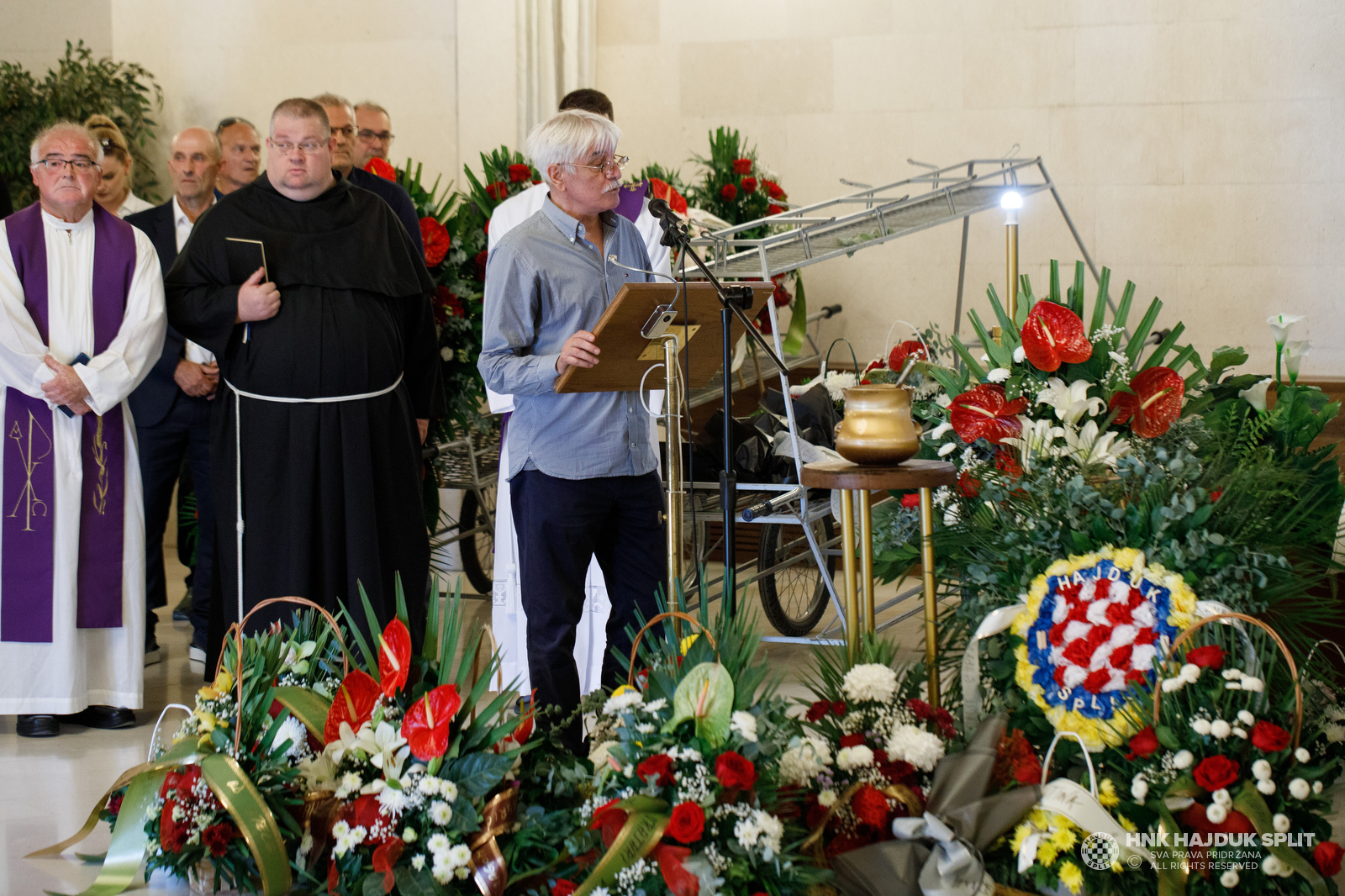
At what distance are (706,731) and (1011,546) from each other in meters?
0.92

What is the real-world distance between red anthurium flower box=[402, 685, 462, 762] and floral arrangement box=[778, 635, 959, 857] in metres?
0.69

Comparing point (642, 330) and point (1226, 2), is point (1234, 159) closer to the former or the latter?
point (1226, 2)

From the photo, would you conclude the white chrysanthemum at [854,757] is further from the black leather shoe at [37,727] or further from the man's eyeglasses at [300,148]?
the black leather shoe at [37,727]

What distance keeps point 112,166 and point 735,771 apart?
4.52 meters

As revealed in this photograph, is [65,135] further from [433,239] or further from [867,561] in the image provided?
[867,561]

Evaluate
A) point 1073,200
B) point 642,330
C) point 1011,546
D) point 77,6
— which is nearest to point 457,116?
point 77,6

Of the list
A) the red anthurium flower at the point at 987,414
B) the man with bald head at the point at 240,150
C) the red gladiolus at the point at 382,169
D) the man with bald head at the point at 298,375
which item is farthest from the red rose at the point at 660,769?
the man with bald head at the point at 240,150

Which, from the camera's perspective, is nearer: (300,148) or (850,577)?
(850,577)

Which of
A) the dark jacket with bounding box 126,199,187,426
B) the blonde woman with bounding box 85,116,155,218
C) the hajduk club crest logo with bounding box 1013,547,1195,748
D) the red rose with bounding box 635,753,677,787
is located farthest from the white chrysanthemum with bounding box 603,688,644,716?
the blonde woman with bounding box 85,116,155,218

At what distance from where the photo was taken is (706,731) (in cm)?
260

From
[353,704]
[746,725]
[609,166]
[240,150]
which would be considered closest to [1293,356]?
[609,166]

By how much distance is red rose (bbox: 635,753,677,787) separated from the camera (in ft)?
8.31

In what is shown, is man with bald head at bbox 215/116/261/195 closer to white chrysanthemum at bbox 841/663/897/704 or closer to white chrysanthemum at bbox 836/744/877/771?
white chrysanthemum at bbox 841/663/897/704

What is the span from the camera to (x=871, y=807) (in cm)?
270
